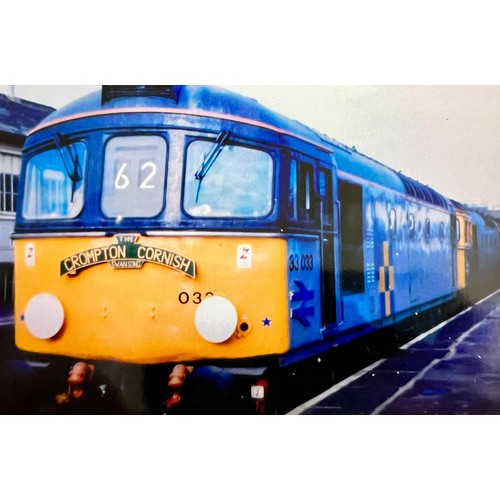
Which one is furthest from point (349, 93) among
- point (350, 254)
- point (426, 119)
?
point (350, 254)

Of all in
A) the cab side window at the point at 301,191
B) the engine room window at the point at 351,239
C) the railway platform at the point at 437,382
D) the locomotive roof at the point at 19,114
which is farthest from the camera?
the engine room window at the point at 351,239

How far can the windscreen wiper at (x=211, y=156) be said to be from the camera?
14.0ft

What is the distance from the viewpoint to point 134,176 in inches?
169

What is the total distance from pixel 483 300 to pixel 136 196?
3.31m

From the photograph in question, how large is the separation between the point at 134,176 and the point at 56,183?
0.60 meters

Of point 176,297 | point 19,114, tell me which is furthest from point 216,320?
point 19,114

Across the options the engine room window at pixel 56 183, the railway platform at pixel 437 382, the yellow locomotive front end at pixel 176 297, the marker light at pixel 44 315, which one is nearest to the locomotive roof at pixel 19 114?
the engine room window at pixel 56 183

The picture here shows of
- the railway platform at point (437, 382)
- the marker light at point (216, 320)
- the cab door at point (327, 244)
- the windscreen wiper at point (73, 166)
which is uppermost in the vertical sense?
the windscreen wiper at point (73, 166)

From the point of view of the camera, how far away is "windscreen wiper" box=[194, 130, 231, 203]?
4.26m

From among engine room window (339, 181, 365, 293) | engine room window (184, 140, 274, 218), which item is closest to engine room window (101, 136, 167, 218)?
engine room window (184, 140, 274, 218)

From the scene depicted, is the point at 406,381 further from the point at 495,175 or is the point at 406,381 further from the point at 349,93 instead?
the point at 349,93

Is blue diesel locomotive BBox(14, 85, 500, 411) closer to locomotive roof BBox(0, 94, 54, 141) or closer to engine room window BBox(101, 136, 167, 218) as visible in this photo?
engine room window BBox(101, 136, 167, 218)

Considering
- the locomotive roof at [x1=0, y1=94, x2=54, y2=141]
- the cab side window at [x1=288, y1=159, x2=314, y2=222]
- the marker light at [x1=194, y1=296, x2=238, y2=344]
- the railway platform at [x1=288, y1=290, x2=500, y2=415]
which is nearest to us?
the marker light at [x1=194, y1=296, x2=238, y2=344]

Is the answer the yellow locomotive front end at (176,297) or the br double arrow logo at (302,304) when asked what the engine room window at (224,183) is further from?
the br double arrow logo at (302,304)
